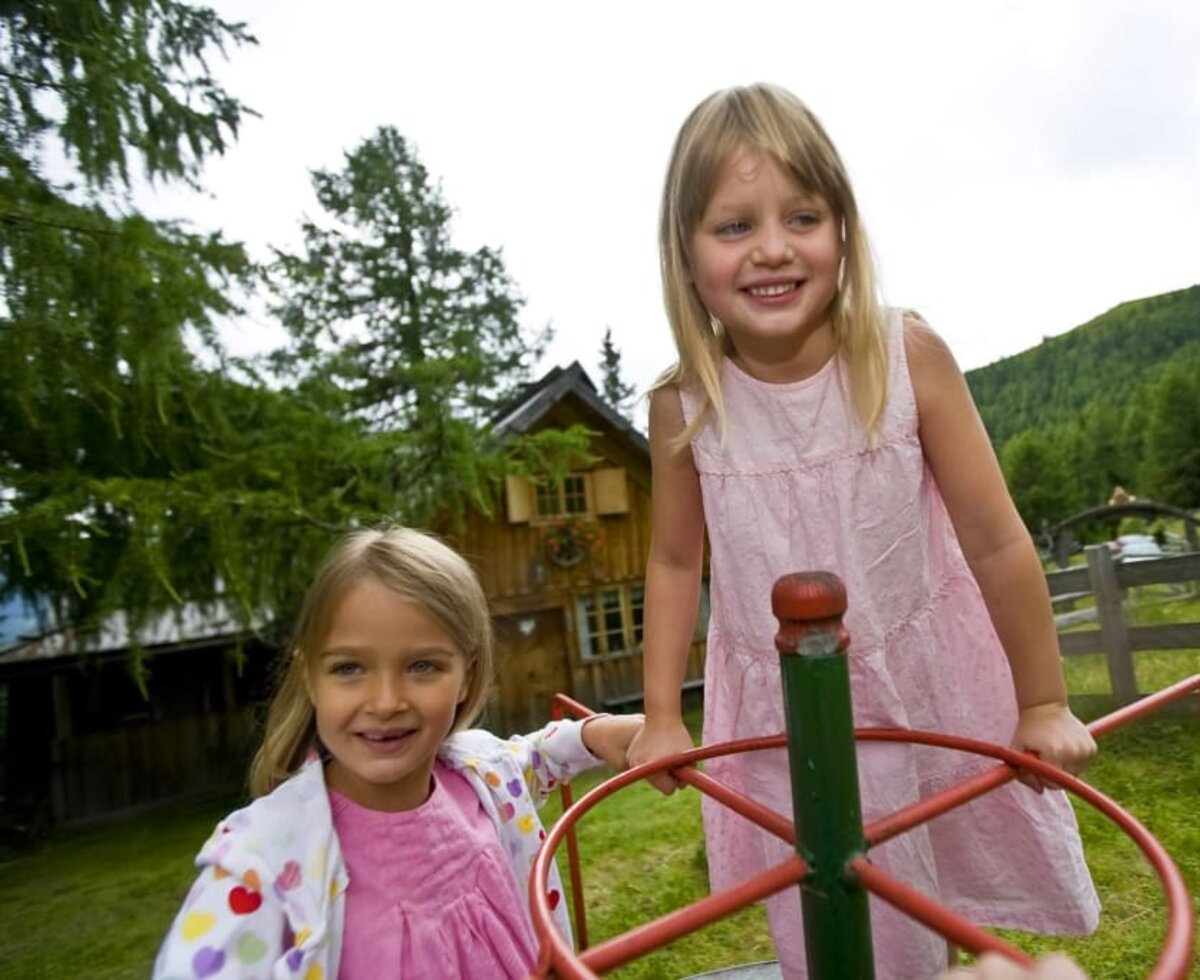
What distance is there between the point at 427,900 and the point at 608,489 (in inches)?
379

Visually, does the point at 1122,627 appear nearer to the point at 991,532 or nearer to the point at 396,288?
the point at 991,532

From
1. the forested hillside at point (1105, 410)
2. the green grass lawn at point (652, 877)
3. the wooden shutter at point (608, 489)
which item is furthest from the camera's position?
the forested hillside at point (1105, 410)

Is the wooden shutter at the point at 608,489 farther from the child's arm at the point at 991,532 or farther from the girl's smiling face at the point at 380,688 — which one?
the child's arm at the point at 991,532

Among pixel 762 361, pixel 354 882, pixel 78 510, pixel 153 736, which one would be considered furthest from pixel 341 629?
pixel 153 736

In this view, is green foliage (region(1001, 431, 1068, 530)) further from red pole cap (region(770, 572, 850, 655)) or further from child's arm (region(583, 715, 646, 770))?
red pole cap (region(770, 572, 850, 655))

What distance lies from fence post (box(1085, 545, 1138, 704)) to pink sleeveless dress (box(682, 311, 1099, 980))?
3.09m

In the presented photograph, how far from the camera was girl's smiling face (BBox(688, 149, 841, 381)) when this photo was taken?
1.08 metres

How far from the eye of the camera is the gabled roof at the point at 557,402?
9.61 m

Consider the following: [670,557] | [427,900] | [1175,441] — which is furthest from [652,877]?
[1175,441]

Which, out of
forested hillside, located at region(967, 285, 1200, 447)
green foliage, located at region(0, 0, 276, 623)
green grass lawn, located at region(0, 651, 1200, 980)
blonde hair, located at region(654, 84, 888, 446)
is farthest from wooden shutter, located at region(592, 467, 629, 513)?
forested hillside, located at region(967, 285, 1200, 447)

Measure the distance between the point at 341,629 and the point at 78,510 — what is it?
3.08 m

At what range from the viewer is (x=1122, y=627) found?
12.8 ft

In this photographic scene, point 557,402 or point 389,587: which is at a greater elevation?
point 557,402

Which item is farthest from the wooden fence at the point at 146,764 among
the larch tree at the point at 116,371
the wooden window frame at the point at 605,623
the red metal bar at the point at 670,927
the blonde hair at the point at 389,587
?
the red metal bar at the point at 670,927
